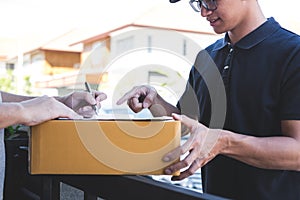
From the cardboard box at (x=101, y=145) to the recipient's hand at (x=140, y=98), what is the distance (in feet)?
1.22

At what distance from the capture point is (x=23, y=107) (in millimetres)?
895

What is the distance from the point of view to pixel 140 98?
131cm

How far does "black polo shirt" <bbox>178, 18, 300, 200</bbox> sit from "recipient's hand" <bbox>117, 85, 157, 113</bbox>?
179 mm

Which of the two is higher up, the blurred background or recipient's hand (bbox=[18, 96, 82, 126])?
the blurred background

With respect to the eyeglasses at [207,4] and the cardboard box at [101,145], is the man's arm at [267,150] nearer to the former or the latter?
the cardboard box at [101,145]

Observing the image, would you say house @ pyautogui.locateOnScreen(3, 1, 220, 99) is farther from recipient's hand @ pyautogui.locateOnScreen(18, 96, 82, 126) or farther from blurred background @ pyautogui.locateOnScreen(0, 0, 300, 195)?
recipient's hand @ pyautogui.locateOnScreen(18, 96, 82, 126)

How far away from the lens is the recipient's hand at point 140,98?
1267 mm

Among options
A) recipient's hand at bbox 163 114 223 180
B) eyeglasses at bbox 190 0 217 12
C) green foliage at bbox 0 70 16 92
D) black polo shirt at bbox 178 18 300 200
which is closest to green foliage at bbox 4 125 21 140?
black polo shirt at bbox 178 18 300 200

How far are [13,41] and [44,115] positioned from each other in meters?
14.7

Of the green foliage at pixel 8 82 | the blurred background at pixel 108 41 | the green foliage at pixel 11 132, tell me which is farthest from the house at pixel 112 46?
the green foliage at pixel 8 82

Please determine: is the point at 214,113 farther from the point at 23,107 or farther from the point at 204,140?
the point at 23,107

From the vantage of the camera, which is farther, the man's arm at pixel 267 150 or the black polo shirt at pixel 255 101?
the black polo shirt at pixel 255 101

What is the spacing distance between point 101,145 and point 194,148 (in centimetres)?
18

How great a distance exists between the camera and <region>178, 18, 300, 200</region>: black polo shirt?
1.17 meters
